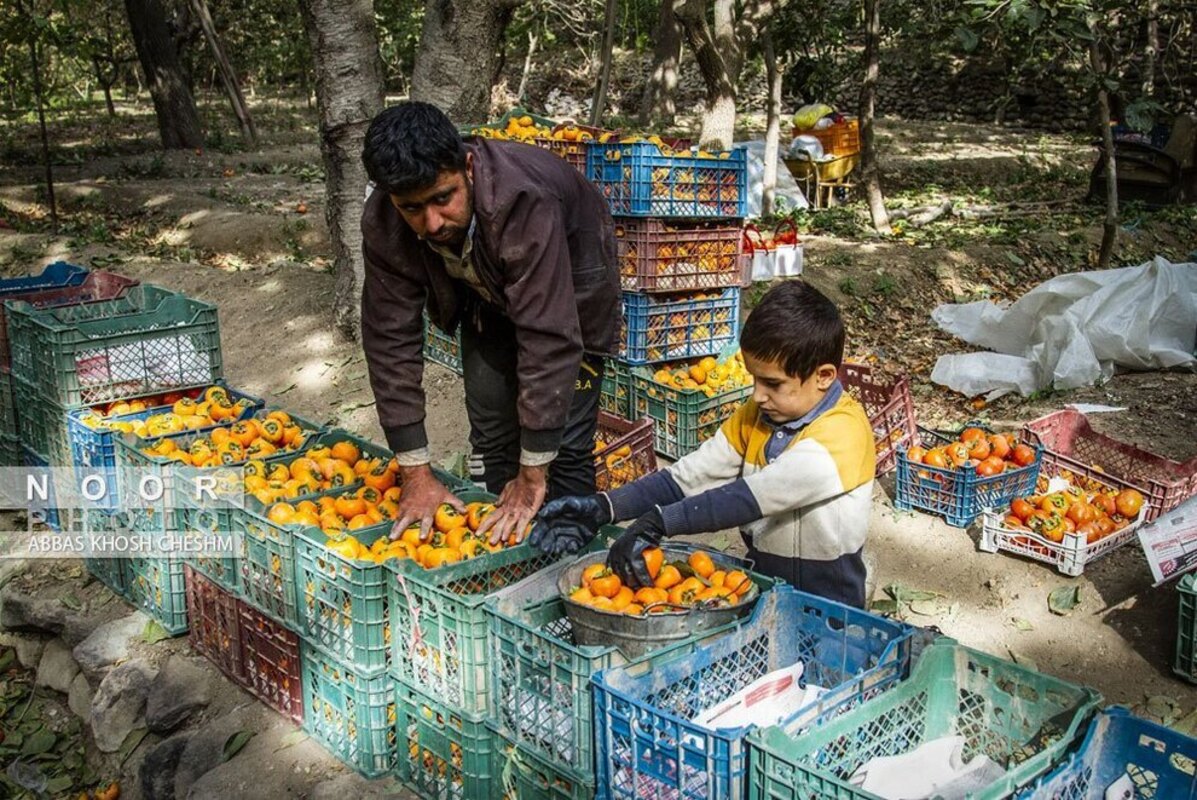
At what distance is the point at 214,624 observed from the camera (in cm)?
452

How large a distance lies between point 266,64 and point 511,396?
31369 millimetres

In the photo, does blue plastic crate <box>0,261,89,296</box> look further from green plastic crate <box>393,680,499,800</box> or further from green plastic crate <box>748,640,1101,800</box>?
green plastic crate <box>748,640,1101,800</box>

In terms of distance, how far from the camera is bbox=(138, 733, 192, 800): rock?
4355mm

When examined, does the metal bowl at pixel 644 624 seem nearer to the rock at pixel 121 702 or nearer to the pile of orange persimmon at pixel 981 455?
the rock at pixel 121 702

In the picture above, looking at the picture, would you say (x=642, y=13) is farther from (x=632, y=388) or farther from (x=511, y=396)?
(x=511, y=396)

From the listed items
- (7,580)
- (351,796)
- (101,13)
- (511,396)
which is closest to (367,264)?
(511,396)

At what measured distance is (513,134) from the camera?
6816 millimetres

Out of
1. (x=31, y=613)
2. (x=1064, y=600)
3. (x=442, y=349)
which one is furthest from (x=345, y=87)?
(x=1064, y=600)

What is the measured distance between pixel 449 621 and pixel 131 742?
7.25ft

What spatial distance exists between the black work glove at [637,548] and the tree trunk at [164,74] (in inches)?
682

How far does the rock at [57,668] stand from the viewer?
5371 millimetres

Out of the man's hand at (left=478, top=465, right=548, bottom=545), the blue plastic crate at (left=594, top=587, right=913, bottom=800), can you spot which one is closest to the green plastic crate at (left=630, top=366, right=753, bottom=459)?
the man's hand at (left=478, top=465, right=548, bottom=545)

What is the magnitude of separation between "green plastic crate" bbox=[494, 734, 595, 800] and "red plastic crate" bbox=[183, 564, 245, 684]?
59.7 inches

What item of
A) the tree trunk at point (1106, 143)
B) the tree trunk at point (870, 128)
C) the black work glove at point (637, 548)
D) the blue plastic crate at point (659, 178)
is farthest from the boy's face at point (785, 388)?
the tree trunk at point (870, 128)
